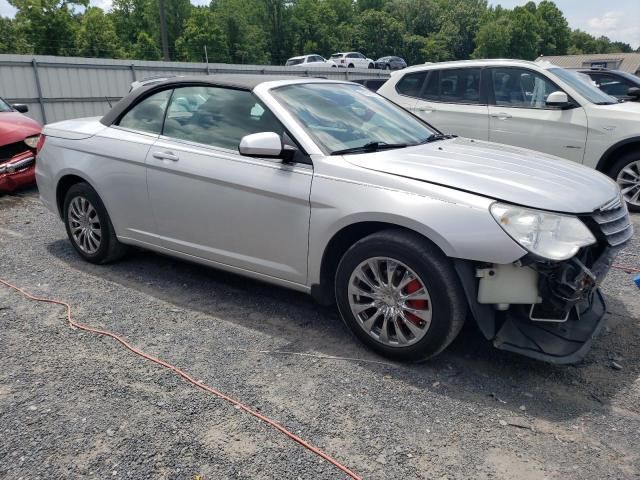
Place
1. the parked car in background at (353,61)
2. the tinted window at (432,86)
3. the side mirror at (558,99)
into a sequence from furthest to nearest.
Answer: the parked car in background at (353,61)
the tinted window at (432,86)
the side mirror at (558,99)

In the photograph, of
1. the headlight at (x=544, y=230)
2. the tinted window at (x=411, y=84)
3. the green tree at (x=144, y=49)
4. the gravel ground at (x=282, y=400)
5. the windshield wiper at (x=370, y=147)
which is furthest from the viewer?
the green tree at (x=144, y=49)

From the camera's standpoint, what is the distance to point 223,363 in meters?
3.39

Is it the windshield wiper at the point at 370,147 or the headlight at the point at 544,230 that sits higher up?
the windshield wiper at the point at 370,147

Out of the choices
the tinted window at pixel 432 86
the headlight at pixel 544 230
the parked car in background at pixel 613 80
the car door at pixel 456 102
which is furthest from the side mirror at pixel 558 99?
the headlight at pixel 544 230

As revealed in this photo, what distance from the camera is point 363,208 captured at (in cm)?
325

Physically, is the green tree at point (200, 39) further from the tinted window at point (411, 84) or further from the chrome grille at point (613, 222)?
the chrome grille at point (613, 222)

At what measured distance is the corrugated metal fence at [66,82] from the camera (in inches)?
545

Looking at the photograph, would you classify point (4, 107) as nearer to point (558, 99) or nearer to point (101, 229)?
point (101, 229)

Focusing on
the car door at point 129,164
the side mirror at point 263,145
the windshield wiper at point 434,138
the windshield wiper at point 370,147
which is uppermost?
the side mirror at point 263,145

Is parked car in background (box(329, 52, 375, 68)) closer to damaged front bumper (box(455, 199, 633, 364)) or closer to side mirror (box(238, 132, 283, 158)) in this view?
side mirror (box(238, 132, 283, 158))

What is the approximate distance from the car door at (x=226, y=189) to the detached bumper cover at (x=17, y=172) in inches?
188

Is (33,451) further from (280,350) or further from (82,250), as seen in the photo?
(82,250)

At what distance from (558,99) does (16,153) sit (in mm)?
7456

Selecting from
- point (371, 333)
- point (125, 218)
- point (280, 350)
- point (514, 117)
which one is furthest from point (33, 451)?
point (514, 117)
